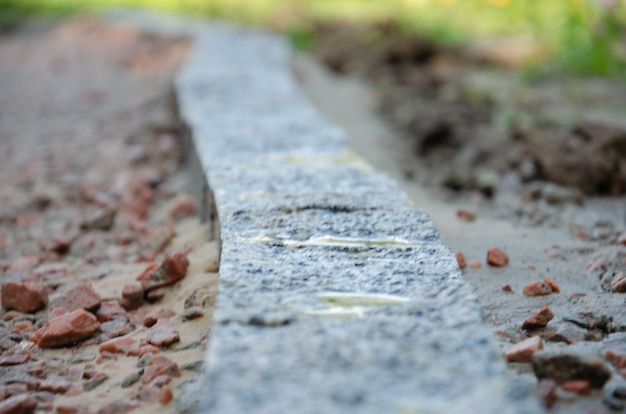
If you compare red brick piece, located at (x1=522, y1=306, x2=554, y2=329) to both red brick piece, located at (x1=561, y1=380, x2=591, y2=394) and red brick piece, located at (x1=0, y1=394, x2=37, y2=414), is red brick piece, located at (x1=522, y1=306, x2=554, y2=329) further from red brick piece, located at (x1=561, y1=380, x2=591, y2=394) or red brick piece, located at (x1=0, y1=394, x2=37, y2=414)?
red brick piece, located at (x1=0, y1=394, x2=37, y2=414)

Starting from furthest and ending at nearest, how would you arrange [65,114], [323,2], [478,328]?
[323,2] → [65,114] → [478,328]

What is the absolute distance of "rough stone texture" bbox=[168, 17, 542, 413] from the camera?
1.28m

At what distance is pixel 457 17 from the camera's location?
7.31 meters

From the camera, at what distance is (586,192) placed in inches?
128

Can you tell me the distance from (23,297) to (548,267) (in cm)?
147

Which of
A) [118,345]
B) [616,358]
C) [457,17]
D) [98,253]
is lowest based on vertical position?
[98,253]

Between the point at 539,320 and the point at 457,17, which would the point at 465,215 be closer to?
the point at 539,320

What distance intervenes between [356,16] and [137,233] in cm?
571

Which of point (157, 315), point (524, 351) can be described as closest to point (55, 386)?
point (157, 315)

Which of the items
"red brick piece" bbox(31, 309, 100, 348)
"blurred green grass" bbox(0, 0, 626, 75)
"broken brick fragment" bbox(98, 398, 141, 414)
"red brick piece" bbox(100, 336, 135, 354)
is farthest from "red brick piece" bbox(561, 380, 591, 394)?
"blurred green grass" bbox(0, 0, 626, 75)

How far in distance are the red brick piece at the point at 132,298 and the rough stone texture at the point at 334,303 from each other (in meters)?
0.31

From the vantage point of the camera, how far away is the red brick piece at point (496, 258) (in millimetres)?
2209

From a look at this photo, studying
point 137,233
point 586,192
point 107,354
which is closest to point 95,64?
point 137,233

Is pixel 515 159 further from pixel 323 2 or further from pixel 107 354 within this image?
pixel 323 2
